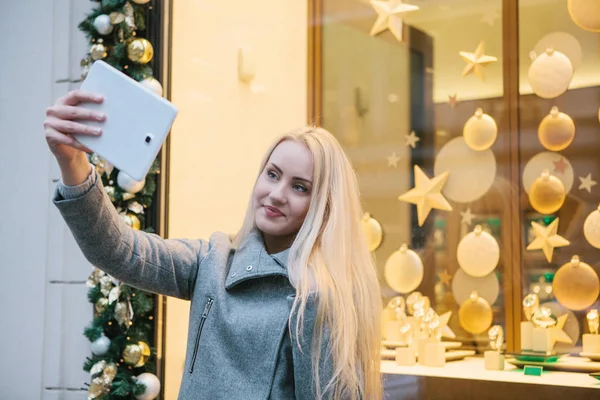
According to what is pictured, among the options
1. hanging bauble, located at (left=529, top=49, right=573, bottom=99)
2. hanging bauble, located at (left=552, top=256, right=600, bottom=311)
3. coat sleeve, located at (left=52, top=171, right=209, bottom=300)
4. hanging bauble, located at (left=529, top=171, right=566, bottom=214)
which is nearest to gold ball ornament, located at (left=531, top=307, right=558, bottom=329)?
hanging bauble, located at (left=552, top=256, right=600, bottom=311)

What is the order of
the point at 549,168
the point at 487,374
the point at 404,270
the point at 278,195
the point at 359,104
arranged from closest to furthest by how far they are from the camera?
1. the point at 278,195
2. the point at 487,374
3. the point at 549,168
4. the point at 404,270
5. the point at 359,104

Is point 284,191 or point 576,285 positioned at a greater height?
point 284,191

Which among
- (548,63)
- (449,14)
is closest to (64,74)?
(449,14)

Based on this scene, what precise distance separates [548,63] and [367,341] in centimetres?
162

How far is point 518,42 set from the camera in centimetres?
298

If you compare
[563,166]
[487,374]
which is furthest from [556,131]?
[487,374]

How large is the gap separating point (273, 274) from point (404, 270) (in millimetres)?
1596

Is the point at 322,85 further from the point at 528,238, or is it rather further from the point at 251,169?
the point at 528,238

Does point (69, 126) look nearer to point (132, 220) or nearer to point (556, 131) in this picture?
point (132, 220)

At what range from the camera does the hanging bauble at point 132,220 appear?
2.42 m

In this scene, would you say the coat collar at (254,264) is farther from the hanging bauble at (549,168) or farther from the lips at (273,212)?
the hanging bauble at (549,168)

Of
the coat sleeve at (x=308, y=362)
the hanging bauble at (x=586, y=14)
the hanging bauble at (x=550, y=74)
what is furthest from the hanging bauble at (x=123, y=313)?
the hanging bauble at (x=586, y=14)

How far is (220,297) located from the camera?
1591 millimetres

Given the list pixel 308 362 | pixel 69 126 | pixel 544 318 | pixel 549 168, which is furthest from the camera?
pixel 549 168
